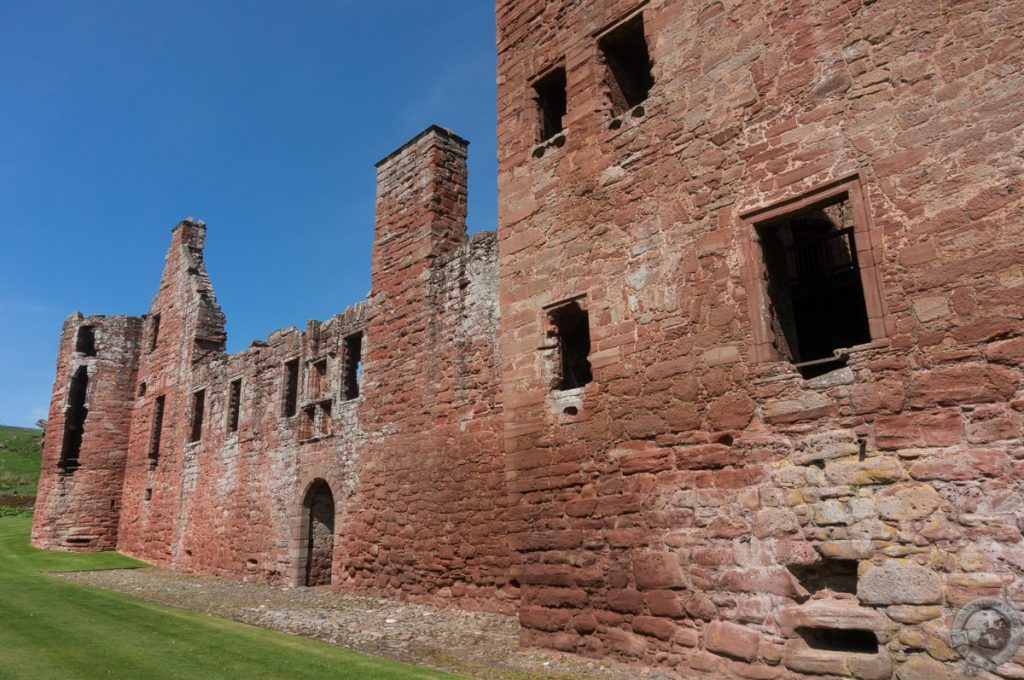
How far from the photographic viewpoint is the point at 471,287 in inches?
449

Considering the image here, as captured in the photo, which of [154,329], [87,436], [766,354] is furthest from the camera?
[154,329]

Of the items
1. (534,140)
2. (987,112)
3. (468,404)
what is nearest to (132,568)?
(468,404)

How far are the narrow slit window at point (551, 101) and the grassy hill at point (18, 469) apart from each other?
35.3 m

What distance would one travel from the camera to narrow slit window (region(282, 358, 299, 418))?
16203 millimetres

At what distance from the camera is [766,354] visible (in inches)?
243

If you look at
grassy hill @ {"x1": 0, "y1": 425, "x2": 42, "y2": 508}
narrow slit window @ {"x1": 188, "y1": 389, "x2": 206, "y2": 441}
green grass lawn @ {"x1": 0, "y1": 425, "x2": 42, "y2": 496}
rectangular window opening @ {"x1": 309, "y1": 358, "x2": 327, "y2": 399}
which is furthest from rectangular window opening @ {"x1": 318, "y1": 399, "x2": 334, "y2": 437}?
green grass lawn @ {"x1": 0, "y1": 425, "x2": 42, "y2": 496}

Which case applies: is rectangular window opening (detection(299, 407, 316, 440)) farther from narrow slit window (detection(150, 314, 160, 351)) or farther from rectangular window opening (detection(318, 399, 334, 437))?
narrow slit window (detection(150, 314, 160, 351))

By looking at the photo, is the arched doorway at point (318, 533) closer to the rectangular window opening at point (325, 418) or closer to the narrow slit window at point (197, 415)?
the rectangular window opening at point (325, 418)

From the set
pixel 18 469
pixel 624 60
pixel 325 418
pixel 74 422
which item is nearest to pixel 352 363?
pixel 325 418

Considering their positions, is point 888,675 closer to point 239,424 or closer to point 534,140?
point 534,140

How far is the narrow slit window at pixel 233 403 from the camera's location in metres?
18.6

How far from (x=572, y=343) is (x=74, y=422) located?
23.3 meters

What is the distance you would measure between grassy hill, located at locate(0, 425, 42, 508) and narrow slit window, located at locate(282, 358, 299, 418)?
25.6 metres

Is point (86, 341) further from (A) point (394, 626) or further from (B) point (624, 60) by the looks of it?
(B) point (624, 60)
